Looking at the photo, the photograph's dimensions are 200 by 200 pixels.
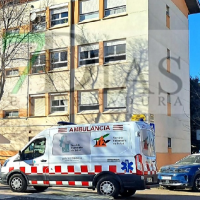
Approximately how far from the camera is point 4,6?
67.6ft

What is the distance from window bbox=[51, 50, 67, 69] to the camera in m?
23.6

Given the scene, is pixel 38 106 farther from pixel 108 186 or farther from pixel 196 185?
pixel 108 186

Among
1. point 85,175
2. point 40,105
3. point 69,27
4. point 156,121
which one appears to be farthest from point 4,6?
point 85,175

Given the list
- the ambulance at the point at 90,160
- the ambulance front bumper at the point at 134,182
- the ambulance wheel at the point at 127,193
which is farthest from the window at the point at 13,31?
the ambulance front bumper at the point at 134,182

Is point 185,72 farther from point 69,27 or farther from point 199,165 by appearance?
point 199,165

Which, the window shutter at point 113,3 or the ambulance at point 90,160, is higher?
the window shutter at point 113,3

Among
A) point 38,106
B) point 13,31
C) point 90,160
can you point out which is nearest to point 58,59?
point 38,106

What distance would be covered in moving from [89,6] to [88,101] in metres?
5.79

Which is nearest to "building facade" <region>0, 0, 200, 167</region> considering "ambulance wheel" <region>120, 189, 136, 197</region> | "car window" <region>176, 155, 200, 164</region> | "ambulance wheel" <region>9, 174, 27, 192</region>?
"car window" <region>176, 155, 200, 164</region>

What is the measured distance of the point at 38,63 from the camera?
961 inches

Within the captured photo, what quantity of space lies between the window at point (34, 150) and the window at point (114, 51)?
32.8 ft

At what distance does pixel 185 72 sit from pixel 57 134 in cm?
1503

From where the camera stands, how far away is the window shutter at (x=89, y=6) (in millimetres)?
22797

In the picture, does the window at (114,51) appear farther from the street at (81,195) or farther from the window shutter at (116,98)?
the street at (81,195)
